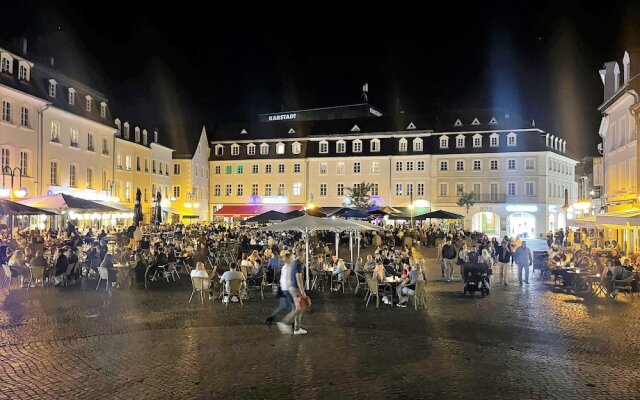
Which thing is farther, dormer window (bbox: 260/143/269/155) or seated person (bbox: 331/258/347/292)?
dormer window (bbox: 260/143/269/155)

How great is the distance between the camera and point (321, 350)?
8922 millimetres

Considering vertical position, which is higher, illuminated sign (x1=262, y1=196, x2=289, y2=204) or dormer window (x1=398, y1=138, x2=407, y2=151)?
dormer window (x1=398, y1=138, x2=407, y2=151)

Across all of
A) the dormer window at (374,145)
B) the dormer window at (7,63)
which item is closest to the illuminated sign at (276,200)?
the dormer window at (374,145)

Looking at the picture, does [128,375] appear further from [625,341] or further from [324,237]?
[324,237]

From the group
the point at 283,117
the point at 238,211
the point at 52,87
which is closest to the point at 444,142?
the point at 238,211

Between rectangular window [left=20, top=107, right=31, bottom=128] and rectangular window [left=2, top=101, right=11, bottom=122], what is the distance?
1.17m

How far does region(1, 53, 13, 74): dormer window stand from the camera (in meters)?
28.5

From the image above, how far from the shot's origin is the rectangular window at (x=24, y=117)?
1188 inches

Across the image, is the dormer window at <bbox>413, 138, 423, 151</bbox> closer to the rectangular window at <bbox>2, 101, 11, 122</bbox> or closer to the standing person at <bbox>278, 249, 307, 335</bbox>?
the rectangular window at <bbox>2, 101, 11, 122</bbox>

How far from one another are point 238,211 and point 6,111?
31.9 metres

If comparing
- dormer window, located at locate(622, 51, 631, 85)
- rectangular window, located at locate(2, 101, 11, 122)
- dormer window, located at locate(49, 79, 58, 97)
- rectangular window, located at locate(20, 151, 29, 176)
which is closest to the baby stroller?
dormer window, located at locate(622, 51, 631, 85)

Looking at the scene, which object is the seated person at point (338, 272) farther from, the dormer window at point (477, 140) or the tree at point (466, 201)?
the dormer window at point (477, 140)

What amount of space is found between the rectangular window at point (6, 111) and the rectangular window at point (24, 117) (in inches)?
46.2

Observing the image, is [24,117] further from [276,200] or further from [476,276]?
[276,200]
